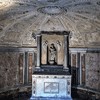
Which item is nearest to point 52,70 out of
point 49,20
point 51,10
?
→ point 49,20

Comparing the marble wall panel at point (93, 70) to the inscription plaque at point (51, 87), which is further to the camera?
the marble wall panel at point (93, 70)

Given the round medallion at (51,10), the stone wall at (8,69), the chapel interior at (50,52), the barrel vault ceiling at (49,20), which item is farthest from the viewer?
the stone wall at (8,69)

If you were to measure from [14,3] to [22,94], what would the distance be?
7930 mm

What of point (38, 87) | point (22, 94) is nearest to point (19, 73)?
point (22, 94)

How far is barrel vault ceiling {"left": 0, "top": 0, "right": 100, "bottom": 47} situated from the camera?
8.66 metres

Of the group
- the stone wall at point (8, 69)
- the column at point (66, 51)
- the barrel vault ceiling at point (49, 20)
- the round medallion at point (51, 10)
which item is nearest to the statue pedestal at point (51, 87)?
the column at point (66, 51)

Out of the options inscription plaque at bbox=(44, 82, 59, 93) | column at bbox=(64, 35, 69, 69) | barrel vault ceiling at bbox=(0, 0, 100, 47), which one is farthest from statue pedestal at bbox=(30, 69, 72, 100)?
barrel vault ceiling at bbox=(0, 0, 100, 47)

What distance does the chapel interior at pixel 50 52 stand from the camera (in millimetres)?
11523

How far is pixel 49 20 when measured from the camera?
1177 centimetres

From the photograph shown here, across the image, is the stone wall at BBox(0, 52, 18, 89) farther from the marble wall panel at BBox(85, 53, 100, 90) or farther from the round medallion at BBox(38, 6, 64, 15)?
the marble wall panel at BBox(85, 53, 100, 90)

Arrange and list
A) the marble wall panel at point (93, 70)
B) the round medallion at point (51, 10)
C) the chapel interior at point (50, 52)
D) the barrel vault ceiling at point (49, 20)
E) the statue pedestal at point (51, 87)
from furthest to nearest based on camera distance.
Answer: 1. the marble wall panel at point (93, 70)
2. the statue pedestal at point (51, 87)
3. the chapel interior at point (50, 52)
4. the round medallion at point (51, 10)
5. the barrel vault ceiling at point (49, 20)

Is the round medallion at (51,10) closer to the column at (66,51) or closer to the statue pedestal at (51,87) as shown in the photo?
the column at (66,51)

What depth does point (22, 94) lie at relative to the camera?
1446 centimetres

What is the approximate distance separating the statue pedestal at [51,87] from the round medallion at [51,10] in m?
3.99
